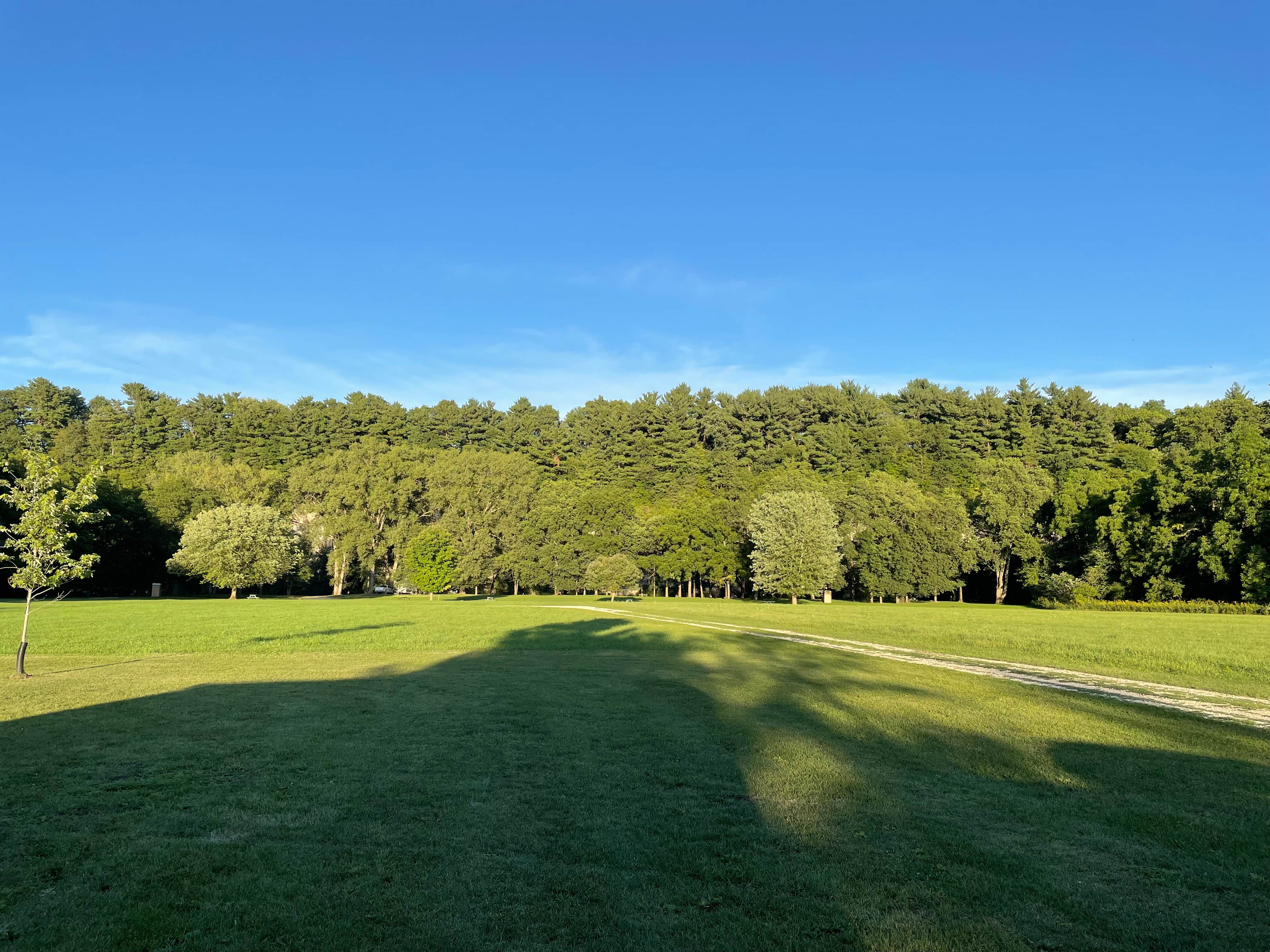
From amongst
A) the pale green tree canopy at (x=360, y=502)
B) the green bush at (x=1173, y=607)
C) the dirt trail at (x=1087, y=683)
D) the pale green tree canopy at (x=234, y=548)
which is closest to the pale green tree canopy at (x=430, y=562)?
the pale green tree canopy at (x=360, y=502)

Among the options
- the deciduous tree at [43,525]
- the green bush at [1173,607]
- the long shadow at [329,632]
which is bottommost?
the long shadow at [329,632]

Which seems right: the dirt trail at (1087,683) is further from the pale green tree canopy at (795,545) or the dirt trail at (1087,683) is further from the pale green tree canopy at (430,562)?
the pale green tree canopy at (430,562)

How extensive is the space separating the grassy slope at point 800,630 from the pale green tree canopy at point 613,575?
1182cm

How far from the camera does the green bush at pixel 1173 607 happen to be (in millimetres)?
47094

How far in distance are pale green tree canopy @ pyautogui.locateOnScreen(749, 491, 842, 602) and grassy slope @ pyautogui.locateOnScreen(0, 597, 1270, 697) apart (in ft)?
43.0

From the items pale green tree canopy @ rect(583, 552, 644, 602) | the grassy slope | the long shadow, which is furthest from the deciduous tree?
pale green tree canopy @ rect(583, 552, 644, 602)

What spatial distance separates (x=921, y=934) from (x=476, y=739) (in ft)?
21.1

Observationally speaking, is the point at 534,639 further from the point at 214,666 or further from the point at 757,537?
the point at 757,537

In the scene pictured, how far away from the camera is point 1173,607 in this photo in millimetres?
52156

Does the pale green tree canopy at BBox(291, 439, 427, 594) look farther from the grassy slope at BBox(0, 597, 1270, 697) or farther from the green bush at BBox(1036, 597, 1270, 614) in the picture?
the green bush at BBox(1036, 597, 1270, 614)

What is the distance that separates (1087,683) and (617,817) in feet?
45.6

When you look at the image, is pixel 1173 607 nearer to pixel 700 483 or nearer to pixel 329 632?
pixel 700 483

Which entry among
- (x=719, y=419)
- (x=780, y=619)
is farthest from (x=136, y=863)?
(x=719, y=419)

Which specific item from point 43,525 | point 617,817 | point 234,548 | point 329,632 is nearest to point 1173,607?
point 329,632
